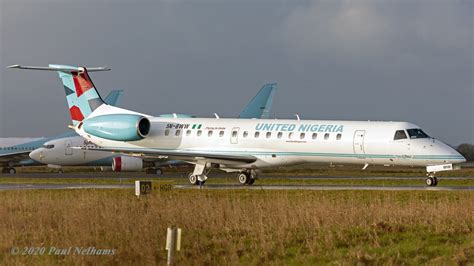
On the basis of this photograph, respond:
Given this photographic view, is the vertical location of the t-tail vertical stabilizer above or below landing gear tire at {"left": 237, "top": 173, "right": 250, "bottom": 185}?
above

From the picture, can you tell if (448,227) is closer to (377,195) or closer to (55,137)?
(377,195)

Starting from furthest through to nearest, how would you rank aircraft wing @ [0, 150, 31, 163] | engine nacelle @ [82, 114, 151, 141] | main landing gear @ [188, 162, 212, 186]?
aircraft wing @ [0, 150, 31, 163]
engine nacelle @ [82, 114, 151, 141]
main landing gear @ [188, 162, 212, 186]

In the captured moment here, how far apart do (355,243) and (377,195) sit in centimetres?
1356

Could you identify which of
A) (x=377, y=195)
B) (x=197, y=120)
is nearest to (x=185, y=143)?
(x=197, y=120)

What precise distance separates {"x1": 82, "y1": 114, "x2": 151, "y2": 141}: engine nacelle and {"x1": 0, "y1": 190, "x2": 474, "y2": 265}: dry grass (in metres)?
19.2

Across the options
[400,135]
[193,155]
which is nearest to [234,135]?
[193,155]

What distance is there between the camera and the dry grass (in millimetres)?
15336

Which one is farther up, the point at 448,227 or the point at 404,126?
the point at 404,126

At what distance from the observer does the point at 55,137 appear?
253ft

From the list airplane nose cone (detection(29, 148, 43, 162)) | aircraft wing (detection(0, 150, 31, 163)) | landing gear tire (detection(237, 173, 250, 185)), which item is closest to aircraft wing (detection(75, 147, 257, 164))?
landing gear tire (detection(237, 173, 250, 185))

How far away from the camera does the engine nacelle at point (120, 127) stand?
43.5 m

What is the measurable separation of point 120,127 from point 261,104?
32.8 metres

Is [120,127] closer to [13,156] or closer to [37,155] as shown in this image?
[37,155]

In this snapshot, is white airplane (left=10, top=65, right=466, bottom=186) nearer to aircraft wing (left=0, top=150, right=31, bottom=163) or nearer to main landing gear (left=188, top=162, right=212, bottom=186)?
main landing gear (left=188, top=162, right=212, bottom=186)
